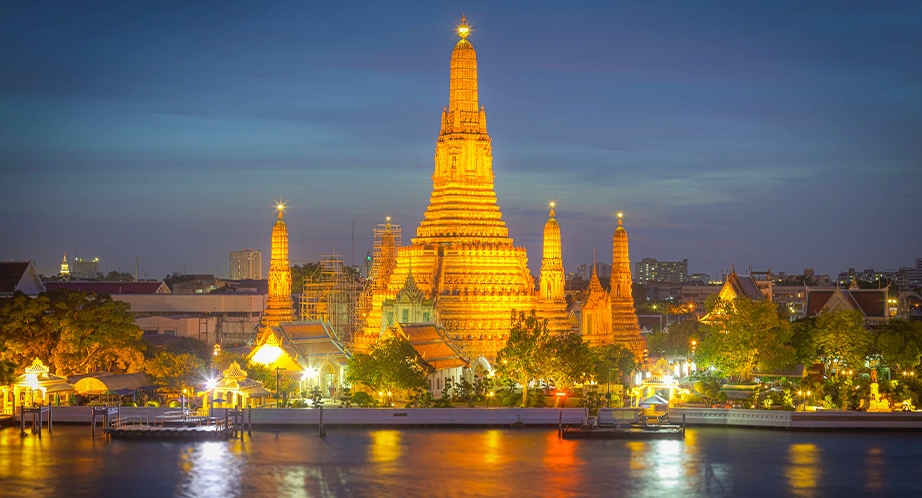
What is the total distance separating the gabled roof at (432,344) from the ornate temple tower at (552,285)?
334 inches

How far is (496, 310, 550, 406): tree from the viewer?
277 feet

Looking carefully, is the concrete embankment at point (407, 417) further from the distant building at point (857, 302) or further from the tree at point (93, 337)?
the distant building at point (857, 302)

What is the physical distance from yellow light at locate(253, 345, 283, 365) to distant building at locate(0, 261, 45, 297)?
3213 cm

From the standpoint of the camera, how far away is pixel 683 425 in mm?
76000

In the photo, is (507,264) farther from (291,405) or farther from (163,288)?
(163,288)

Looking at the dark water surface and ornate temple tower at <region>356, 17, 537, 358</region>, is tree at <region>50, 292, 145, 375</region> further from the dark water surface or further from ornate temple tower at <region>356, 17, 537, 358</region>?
ornate temple tower at <region>356, 17, 537, 358</region>

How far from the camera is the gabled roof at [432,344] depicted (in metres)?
87.6

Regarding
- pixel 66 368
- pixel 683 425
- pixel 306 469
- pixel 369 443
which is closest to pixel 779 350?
pixel 683 425

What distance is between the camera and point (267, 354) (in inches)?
3469

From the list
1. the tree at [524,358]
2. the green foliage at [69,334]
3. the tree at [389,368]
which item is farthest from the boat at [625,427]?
the green foliage at [69,334]

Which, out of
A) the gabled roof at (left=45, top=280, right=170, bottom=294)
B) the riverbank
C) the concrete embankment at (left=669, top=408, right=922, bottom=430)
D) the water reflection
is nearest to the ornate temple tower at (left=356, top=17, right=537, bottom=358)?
the riverbank

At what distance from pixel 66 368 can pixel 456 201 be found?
2898 centimetres

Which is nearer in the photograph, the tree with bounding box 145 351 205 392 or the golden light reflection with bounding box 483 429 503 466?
the golden light reflection with bounding box 483 429 503 466

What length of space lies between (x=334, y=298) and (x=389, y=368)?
89.6ft
